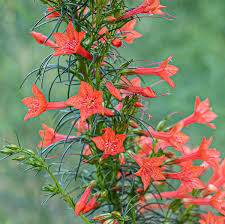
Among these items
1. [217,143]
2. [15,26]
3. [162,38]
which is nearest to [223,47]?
[162,38]

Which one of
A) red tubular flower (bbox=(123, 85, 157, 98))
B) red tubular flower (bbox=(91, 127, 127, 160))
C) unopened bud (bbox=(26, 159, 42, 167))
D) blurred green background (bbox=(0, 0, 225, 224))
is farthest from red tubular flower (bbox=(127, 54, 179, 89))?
Answer: blurred green background (bbox=(0, 0, 225, 224))

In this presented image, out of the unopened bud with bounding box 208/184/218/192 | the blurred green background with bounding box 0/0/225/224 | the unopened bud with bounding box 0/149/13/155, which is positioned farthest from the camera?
the blurred green background with bounding box 0/0/225/224

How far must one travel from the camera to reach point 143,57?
A: 2.58 m

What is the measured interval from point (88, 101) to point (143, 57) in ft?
6.88

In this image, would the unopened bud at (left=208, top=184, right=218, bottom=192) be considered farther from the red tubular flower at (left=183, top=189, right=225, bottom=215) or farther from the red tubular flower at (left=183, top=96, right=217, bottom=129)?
the red tubular flower at (left=183, top=96, right=217, bottom=129)

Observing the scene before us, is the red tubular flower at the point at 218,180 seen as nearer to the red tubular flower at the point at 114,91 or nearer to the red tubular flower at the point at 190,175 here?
the red tubular flower at the point at 190,175

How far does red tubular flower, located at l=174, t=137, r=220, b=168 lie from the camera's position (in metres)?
0.75

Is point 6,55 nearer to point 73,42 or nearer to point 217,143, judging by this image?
point 73,42

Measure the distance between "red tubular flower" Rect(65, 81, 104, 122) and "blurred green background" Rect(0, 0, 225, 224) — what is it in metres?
0.93

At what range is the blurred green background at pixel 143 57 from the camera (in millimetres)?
1752

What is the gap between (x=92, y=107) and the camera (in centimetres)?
57

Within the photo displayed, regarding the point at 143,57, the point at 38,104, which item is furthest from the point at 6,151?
the point at 143,57

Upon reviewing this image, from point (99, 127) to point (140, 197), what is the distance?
0.21m

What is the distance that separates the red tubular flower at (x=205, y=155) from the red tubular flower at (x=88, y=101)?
0.32 m
